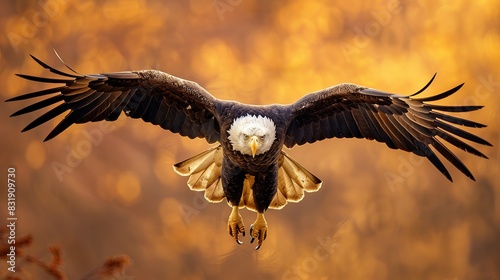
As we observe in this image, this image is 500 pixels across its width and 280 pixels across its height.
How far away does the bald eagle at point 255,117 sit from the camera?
10.9 feet

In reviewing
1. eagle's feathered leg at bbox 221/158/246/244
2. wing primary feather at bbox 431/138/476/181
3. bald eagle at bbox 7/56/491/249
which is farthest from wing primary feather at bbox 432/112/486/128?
eagle's feathered leg at bbox 221/158/246/244

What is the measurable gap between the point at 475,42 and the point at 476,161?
37.5 inches

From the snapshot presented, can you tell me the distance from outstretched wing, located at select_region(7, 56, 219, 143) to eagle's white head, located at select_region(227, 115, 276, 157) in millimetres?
251

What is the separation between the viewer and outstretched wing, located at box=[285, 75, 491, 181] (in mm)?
3420

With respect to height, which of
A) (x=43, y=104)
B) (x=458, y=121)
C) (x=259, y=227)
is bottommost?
(x=259, y=227)

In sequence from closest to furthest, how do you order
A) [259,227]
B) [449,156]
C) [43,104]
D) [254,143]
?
[254,143]
[43,104]
[449,156]
[259,227]

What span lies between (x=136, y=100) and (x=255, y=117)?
2.07 ft

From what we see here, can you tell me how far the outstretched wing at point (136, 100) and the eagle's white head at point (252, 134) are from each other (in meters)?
0.25

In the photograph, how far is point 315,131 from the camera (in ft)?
12.1

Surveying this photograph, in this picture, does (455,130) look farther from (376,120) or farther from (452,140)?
(376,120)

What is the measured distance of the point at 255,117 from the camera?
131 inches

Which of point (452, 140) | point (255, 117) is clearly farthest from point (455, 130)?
point (255, 117)

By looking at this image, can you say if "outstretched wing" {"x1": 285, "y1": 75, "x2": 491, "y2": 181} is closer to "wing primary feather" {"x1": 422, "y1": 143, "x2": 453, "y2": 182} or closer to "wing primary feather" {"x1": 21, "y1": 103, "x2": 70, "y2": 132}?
"wing primary feather" {"x1": 422, "y1": 143, "x2": 453, "y2": 182}

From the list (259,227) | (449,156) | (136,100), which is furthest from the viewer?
(259,227)
